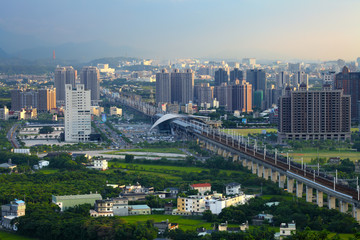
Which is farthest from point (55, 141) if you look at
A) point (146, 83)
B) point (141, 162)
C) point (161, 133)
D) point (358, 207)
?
point (146, 83)

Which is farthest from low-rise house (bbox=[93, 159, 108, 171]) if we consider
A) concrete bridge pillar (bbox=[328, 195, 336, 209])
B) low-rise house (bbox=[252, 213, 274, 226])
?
concrete bridge pillar (bbox=[328, 195, 336, 209])

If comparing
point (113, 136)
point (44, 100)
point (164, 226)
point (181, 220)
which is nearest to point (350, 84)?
point (113, 136)

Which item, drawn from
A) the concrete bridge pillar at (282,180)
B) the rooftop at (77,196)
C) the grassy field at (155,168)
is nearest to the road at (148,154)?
the grassy field at (155,168)

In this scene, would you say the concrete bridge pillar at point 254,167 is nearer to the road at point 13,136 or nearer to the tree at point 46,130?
the road at point 13,136

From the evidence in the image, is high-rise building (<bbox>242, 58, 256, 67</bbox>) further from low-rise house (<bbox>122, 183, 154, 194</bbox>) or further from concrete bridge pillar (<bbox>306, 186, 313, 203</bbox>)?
concrete bridge pillar (<bbox>306, 186, 313, 203</bbox>)

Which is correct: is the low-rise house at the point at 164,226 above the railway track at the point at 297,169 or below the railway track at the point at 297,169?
below
